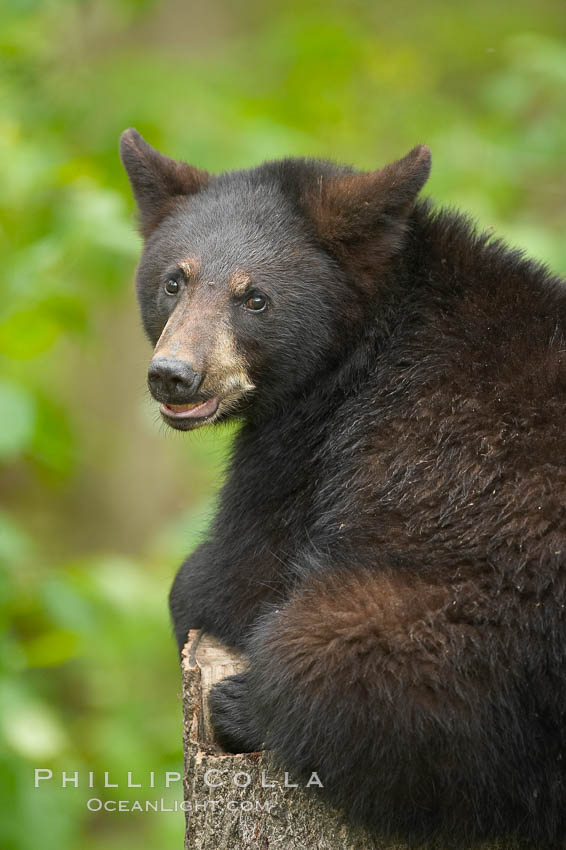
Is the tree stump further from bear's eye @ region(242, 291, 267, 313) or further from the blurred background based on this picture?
bear's eye @ region(242, 291, 267, 313)

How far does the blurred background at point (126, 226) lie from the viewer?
575 cm

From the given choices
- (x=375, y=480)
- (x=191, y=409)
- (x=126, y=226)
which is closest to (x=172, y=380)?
(x=191, y=409)

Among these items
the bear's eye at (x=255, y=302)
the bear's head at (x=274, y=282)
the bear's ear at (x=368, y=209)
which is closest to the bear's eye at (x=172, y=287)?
the bear's head at (x=274, y=282)

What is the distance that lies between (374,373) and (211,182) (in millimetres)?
1245

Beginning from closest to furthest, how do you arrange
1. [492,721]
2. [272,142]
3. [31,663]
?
[492,721] < [31,663] < [272,142]

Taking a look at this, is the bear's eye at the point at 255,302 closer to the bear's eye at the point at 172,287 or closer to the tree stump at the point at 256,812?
the bear's eye at the point at 172,287

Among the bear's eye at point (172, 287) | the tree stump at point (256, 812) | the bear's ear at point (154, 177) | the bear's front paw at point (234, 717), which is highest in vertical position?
the bear's ear at point (154, 177)

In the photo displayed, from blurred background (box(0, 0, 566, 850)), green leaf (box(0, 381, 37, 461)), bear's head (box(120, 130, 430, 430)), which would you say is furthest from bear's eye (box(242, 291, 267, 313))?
green leaf (box(0, 381, 37, 461))

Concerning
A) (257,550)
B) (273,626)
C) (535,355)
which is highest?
(535,355)

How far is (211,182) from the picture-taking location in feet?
15.8

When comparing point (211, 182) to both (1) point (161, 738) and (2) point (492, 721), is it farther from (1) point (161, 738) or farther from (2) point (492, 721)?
(1) point (161, 738)

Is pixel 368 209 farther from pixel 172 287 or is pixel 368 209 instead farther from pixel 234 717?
pixel 234 717

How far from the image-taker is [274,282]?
4.33m

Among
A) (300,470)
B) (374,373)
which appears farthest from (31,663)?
(374,373)
